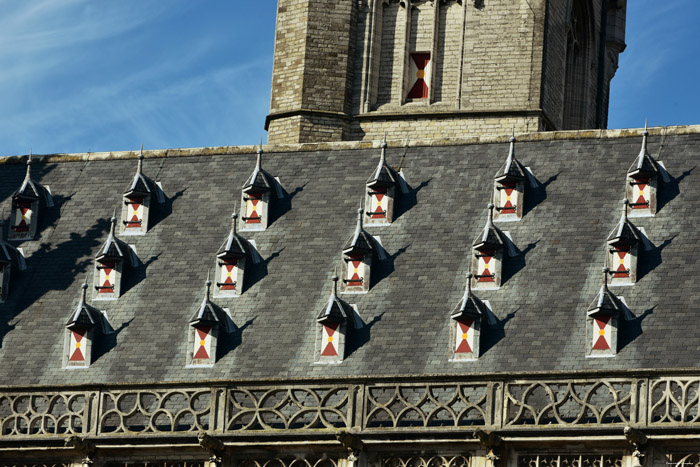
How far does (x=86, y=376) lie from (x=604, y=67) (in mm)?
21079

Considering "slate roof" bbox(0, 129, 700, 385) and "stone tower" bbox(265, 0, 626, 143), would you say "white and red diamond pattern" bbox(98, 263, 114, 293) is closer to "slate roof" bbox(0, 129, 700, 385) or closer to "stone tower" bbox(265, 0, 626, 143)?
"slate roof" bbox(0, 129, 700, 385)

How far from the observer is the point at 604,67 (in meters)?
67.7

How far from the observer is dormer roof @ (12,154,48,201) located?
5572 cm

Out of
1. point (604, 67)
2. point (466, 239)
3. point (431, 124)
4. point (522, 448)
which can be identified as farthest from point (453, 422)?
point (604, 67)

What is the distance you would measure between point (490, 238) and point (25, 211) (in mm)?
10586

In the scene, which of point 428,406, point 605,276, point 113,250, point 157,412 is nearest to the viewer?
point 428,406

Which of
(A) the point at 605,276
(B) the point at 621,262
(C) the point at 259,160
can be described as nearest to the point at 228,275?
(C) the point at 259,160

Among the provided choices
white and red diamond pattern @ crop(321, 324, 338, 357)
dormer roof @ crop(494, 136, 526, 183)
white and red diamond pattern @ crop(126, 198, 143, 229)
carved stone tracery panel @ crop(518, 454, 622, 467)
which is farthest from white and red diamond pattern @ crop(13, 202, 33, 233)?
carved stone tracery panel @ crop(518, 454, 622, 467)

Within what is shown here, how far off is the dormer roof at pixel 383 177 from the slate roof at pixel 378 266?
54 centimetres

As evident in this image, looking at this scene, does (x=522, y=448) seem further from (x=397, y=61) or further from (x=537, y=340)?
(x=397, y=61)

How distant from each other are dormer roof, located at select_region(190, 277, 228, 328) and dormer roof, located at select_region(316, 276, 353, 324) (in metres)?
2.01

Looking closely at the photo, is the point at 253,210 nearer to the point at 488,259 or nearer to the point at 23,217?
the point at 23,217

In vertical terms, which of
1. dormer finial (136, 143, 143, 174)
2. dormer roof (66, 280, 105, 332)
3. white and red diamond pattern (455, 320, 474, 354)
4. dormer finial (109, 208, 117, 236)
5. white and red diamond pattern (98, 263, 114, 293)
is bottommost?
white and red diamond pattern (455, 320, 474, 354)

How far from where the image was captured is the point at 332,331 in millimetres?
50938
